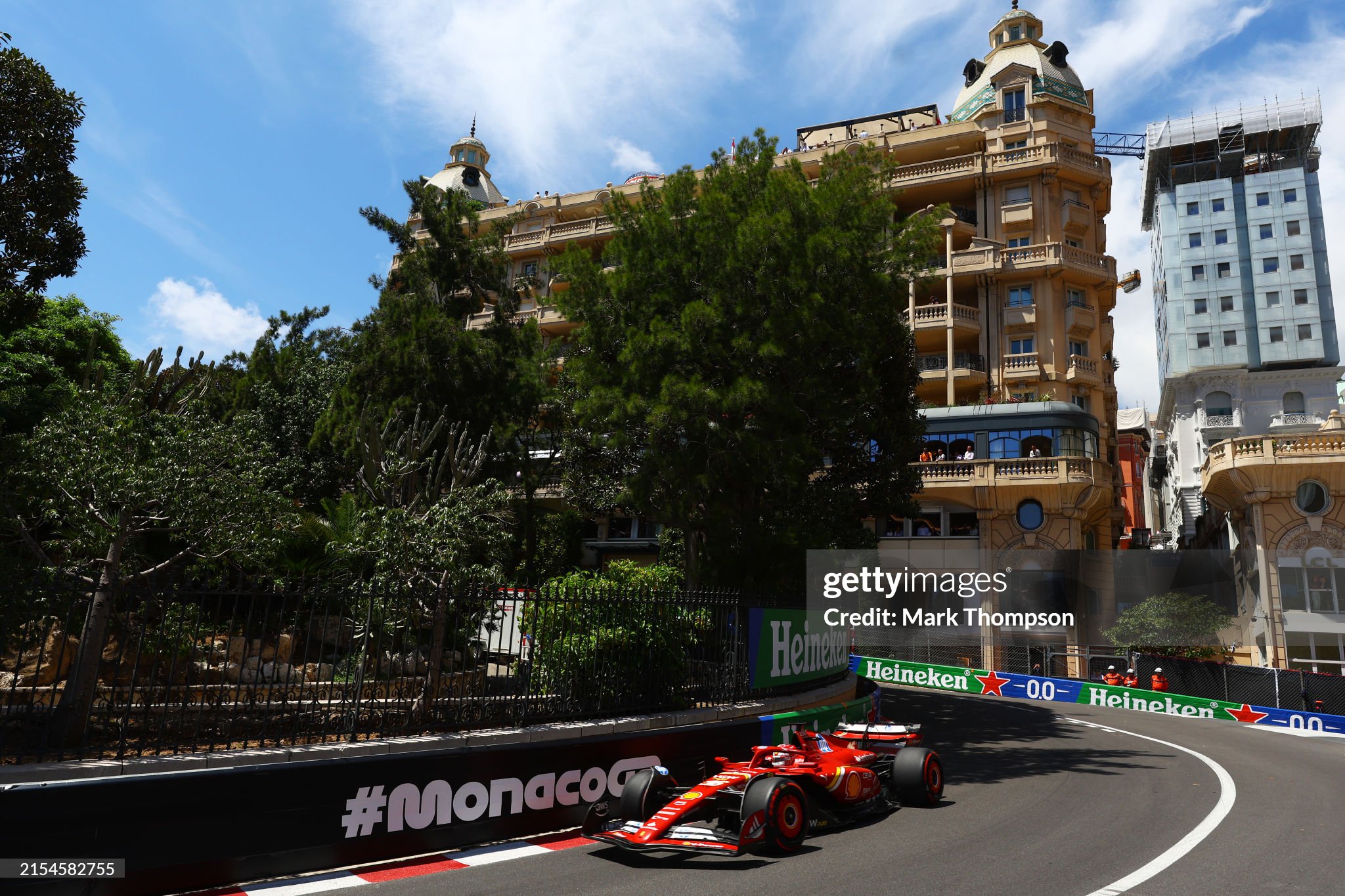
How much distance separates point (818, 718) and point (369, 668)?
7517 mm

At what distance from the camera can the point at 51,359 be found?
22.8m

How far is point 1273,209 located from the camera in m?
55.3

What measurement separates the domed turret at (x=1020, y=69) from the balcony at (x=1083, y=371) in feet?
46.2

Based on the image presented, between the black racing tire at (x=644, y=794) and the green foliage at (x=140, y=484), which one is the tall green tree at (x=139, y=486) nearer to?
the green foliage at (x=140, y=484)

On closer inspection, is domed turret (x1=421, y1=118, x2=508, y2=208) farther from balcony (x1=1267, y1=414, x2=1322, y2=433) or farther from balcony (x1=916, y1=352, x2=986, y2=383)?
balcony (x1=1267, y1=414, x2=1322, y2=433)

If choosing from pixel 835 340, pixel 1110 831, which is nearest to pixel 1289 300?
pixel 835 340

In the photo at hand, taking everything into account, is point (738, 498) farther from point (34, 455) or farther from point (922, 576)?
point (922, 576)

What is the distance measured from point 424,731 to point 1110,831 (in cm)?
761

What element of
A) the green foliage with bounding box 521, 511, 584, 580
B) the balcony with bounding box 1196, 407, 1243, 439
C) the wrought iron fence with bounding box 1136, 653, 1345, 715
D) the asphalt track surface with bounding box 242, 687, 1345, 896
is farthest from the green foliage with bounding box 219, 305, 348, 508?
the balcony with bounding box 1196, 407, 1243, 439

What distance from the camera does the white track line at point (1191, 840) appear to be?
7.01 m

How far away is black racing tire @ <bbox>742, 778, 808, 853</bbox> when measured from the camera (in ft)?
25.9

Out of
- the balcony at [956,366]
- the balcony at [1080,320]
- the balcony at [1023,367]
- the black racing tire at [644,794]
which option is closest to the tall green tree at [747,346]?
the black racing tire at [644,794]

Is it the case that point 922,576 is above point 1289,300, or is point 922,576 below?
below

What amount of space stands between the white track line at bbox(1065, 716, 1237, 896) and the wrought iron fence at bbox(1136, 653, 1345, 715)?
12.2m
